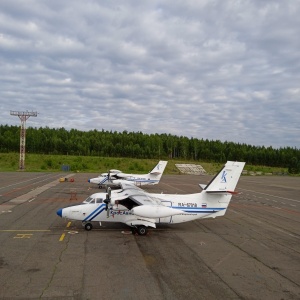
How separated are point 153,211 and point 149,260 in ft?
15.8

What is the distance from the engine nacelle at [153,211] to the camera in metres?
18.8

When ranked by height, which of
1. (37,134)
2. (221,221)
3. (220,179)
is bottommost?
(221,221)

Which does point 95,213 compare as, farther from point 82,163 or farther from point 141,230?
point 82,163

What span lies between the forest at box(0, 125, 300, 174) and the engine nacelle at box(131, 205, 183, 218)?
138m

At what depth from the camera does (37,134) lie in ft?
548

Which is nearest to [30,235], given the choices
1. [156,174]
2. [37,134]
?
[156,174]

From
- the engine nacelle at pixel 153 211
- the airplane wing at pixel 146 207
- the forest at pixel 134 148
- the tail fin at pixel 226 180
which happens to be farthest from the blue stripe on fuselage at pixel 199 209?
the forest at pixel 134 148

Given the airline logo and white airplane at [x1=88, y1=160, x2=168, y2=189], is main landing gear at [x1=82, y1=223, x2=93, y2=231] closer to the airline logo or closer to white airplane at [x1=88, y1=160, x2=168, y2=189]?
the airline logo

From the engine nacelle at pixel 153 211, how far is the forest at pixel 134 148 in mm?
137834

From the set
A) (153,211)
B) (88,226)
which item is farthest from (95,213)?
(153,211)

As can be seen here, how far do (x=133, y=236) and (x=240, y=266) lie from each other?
6.96 m

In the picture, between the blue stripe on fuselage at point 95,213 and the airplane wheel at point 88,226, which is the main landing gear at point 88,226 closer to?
the airplane wheel at point 88,226

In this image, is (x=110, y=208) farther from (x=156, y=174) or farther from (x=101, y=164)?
(x=101, y=164)

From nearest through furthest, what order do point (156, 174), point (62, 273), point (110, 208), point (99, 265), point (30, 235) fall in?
1. point (62, 273)
2. point (99, 265)
3. point (30, 235)
4. point (110, 208)
5. point (156, 174)
